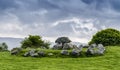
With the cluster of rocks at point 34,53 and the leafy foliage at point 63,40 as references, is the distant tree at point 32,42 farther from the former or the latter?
the cluster of rocks at point 34,53

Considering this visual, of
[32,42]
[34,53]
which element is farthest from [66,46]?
[32,42]

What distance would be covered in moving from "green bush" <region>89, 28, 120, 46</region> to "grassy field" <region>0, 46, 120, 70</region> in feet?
33.1

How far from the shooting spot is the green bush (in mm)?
57250

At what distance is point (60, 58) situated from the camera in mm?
44969

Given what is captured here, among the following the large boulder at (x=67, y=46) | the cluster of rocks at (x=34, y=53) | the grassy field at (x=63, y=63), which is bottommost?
the grassy field at (x=63, y=63)

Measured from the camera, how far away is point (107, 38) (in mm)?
57625

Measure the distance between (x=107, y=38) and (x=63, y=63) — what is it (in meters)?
18.6

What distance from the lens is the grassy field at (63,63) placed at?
38594 mm

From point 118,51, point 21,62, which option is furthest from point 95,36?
point 21,62

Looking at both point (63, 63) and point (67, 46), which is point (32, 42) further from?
point (63, 63)

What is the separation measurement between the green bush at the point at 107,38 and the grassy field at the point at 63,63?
10084mm

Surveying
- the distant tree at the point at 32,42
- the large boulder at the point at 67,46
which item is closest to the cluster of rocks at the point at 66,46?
the large boulder at the point at 67,46

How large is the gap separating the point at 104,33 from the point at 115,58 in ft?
50.3

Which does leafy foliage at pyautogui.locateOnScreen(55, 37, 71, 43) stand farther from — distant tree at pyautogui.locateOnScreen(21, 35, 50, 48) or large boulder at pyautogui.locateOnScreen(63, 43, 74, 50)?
distant tree at pyautogui.locateOnScreen(21, 35, 50, 48)
